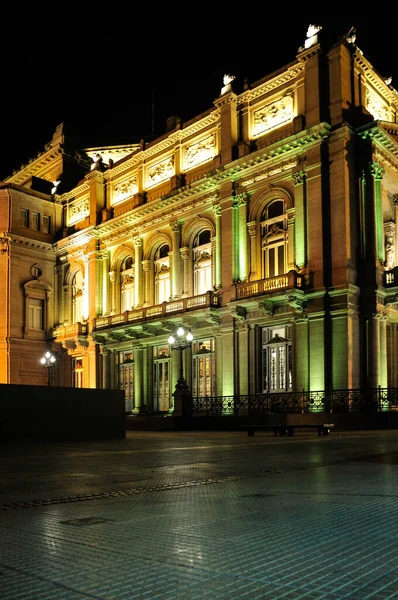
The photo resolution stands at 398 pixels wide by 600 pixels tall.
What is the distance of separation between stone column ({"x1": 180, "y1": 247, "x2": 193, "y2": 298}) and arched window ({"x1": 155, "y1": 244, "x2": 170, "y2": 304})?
1844 millimetres

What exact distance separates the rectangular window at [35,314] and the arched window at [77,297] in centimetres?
267

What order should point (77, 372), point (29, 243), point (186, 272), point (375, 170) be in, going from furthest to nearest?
1. point (29, 243)
2. point (77, 372)
3. point (186, 272)
4. point (375, 170)

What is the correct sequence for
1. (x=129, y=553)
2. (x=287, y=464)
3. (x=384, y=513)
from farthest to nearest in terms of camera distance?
(x=287, y=464), (x=384, y=513), (x=129, y=553)

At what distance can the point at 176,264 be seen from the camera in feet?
132

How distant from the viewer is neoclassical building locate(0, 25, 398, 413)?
31875mm

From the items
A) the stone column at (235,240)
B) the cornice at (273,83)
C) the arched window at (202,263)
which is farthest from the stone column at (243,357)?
the cornice at (273,83)

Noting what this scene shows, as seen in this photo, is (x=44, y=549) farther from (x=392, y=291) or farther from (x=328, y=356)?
(x=392, y=291)

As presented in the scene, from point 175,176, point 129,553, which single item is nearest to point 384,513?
point 129,553

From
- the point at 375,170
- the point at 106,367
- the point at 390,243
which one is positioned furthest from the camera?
the point at 106,367

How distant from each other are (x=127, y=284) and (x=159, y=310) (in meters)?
5.87

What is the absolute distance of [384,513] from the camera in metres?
6.02

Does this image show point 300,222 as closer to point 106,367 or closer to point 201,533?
point 106,367

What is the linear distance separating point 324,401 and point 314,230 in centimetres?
860

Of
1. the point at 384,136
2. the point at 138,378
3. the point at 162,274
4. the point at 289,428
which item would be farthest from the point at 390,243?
the point at 289,428
